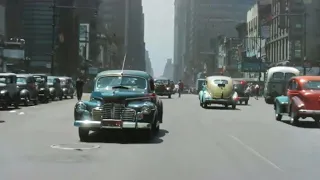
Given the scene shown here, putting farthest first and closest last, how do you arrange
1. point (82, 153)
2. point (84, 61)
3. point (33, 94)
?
point (84, 61) < point (33, 94) < point (82, 153)

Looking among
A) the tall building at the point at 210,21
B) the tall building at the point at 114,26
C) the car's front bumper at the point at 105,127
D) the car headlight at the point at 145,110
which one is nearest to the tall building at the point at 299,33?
the car headlight at the point at 145,110

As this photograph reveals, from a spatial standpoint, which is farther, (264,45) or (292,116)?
(264,45)

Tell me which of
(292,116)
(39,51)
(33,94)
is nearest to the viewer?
(292,116)

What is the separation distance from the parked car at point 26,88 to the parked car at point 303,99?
1656 centimetres

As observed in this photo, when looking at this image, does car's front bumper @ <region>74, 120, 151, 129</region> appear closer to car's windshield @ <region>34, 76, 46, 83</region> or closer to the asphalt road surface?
the asphalt road surface

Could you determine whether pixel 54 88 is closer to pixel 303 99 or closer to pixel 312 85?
pixel 312 85

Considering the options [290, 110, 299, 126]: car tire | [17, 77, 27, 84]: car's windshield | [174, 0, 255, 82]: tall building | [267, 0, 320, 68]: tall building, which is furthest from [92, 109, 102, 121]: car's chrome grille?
[174, 0, 255, 82]: tall building

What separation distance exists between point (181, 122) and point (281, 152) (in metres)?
9.60

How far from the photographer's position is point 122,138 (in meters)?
16.2

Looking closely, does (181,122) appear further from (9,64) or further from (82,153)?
(9,64)

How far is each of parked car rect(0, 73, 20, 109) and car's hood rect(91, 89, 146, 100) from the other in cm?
1469

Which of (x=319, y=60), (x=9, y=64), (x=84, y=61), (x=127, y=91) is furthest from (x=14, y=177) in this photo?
(x=84, y=61)

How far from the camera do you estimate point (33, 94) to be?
35781 mm

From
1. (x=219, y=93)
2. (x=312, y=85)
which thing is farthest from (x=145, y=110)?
(x=219, y=93)
